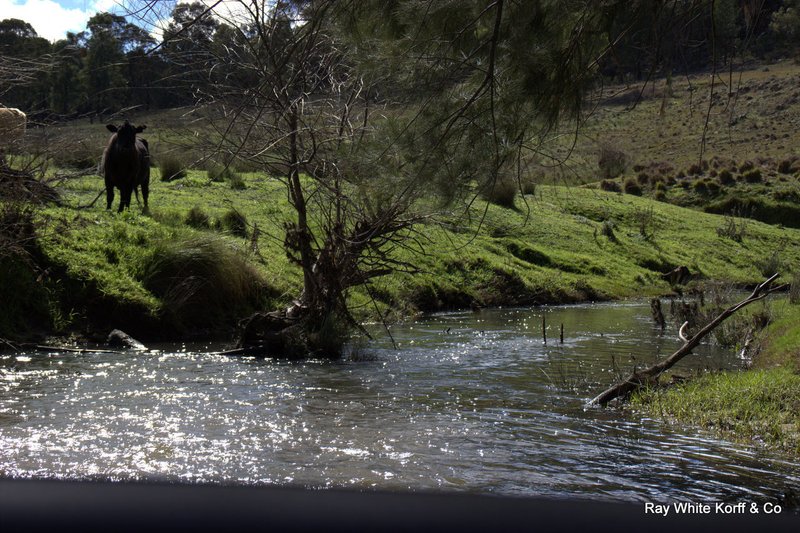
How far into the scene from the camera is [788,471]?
649 cm

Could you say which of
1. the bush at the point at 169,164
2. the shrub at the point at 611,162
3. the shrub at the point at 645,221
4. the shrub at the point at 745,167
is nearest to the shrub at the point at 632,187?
the shrub at the point at 611,162

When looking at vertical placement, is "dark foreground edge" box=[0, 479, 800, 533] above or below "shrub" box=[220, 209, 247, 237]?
below

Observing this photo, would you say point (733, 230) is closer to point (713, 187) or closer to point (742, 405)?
point (713, 187)

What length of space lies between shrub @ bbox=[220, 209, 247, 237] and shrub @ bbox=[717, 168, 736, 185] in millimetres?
30310

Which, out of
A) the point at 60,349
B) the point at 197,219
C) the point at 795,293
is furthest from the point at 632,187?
the point at 60,349

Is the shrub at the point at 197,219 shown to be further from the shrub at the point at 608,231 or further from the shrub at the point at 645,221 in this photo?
the shrub at the point at 645,221

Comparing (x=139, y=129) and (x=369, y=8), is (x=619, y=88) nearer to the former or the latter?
(x=369, y=8)

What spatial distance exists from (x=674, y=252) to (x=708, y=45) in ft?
75.9

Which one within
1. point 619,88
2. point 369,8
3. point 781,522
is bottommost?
point 781,522

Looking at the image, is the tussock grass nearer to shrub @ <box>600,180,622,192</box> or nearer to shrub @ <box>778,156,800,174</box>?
shrub @ <box>600,180,622,192</box>

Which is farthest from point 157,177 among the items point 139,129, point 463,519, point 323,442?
point 463,519

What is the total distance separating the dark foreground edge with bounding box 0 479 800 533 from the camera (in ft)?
2.17

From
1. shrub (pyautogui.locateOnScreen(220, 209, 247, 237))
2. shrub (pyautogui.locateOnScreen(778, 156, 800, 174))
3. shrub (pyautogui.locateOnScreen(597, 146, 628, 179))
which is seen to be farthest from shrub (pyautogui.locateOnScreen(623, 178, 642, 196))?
shrub (pyautogui.locateOnScreen(220, 209, 247, 237))

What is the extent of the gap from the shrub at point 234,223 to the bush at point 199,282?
277cm
